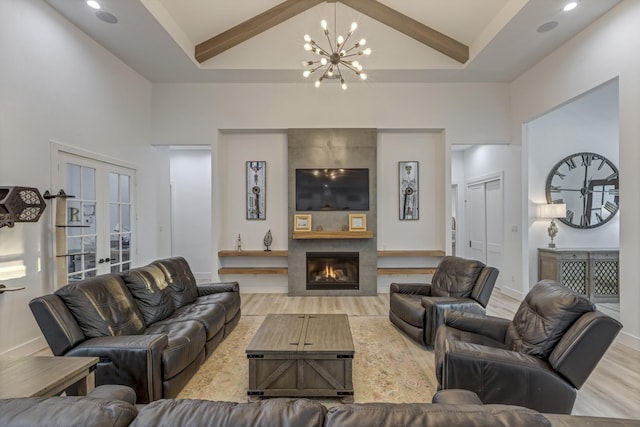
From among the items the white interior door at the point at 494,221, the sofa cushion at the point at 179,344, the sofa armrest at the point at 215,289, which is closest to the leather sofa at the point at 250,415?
the sofa cushion at the point at 179,344

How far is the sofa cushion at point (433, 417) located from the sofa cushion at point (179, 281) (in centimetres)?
319

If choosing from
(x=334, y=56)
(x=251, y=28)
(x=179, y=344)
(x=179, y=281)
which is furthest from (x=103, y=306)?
(x=251, y=28)

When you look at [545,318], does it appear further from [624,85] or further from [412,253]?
[412,253]

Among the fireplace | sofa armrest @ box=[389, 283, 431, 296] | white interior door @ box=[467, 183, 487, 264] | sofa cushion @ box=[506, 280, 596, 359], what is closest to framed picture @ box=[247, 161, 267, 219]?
the fireplace

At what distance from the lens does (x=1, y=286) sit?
304 cm

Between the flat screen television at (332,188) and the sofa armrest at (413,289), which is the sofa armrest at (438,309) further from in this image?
the flat screen television at (332,188)

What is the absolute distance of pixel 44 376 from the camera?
1731 millimetres

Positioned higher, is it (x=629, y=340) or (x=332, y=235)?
(x=332, y=235)

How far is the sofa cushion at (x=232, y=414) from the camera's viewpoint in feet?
2.91

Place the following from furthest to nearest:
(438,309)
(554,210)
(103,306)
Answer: (554,210) → (438,309) → (103,306)

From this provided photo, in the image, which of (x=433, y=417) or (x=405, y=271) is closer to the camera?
(x=433, y=417)

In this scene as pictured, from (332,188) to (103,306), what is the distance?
13.2 feet

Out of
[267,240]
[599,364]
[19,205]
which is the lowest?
[599,364]

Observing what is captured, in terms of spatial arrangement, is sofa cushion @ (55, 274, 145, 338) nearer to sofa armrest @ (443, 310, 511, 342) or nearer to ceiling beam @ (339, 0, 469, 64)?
sofa armrest @ (443, 310, 511, 342)
